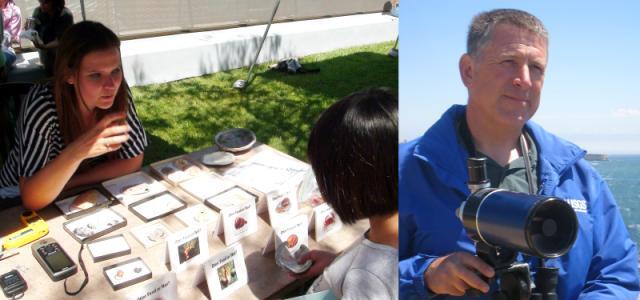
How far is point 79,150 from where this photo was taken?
5.63ft

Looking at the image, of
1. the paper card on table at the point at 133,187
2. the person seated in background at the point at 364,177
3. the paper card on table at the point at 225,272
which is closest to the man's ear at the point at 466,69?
the person seated in background at the point at 364,177

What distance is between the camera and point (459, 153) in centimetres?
74

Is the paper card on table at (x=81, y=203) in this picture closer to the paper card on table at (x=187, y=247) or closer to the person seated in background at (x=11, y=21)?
the paper card on table at (x=187, y=247)

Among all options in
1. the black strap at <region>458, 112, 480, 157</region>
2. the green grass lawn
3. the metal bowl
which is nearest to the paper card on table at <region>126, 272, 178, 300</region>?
the black strap at <region>458, 112, 480, 157</region>

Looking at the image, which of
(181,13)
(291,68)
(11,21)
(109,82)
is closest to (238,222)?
(109,82)

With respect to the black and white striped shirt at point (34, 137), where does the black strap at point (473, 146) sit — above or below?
above

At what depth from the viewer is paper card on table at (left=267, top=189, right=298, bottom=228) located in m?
1.67

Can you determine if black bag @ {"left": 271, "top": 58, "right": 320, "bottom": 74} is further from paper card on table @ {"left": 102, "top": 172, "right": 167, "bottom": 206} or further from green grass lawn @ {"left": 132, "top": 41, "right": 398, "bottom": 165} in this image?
paper card on table @ {"left": 102, "top": 172, "right": 167, "bottom": 206}

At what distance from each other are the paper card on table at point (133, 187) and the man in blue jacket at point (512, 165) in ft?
4.37

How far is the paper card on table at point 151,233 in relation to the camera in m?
1.54

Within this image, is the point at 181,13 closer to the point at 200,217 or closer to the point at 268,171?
the point at 268,171

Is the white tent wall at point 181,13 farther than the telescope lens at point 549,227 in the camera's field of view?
Yes

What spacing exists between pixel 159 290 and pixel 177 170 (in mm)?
892

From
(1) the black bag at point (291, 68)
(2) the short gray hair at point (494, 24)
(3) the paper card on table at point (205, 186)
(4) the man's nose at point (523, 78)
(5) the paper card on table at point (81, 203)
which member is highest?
(2) the short gray hair at point (494, 24)
